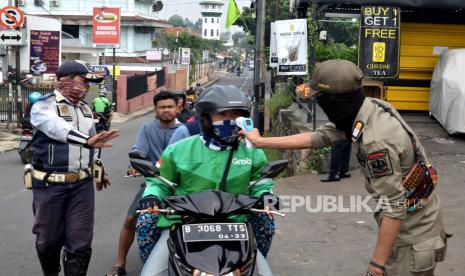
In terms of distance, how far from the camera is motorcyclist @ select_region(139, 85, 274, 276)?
3.56 m

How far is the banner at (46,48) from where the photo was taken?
87.1 feet

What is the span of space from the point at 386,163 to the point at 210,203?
88cm

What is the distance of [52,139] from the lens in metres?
4.88

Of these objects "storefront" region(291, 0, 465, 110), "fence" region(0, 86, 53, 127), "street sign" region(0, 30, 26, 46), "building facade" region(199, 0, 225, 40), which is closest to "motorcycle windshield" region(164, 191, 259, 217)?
"storefront" region(291, 0, 465, 110)

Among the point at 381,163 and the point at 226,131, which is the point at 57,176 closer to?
the point at 226,131

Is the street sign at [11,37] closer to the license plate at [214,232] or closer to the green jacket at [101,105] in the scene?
the green jacket at [101,105]

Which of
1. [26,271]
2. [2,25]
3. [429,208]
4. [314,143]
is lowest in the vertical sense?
[26,271]

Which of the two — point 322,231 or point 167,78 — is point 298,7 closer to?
point 322,231

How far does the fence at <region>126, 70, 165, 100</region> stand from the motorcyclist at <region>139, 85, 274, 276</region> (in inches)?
1226

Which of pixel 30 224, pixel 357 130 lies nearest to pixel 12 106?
pixel 30 224

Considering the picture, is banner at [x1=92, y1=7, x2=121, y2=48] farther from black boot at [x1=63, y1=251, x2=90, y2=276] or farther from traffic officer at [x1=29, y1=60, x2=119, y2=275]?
black boot at [x1=63, y1=251, x2=90, y2=276]

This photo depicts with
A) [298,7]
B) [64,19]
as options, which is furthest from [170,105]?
[64,19]

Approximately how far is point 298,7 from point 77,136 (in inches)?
445

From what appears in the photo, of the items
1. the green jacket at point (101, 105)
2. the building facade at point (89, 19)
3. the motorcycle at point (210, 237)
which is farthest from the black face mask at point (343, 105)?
the building facade at point (89, 19)
